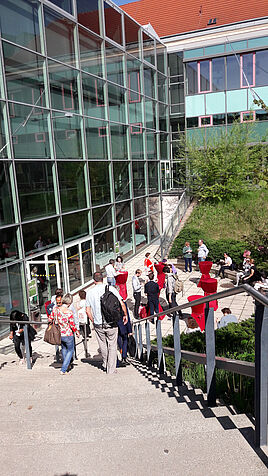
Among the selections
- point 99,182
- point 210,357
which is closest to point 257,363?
point 210,357

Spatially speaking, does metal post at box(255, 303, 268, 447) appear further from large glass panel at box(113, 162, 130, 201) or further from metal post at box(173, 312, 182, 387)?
large glass panel at box(113, 162, 130, 201)

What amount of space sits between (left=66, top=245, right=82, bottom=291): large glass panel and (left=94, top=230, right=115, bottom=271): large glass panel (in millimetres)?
1506

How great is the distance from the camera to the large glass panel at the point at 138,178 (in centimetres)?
2089

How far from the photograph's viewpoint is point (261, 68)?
24.7 metres

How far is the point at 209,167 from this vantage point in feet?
78.0

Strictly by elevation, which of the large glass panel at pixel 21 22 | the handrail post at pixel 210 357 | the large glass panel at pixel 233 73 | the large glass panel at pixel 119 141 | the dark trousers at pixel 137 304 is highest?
the large glass panel at pixel 233 73

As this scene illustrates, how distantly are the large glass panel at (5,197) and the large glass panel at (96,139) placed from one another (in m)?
5.31

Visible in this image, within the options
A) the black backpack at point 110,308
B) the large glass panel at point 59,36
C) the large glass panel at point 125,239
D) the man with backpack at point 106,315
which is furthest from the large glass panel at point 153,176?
the black backpack at point 110,308

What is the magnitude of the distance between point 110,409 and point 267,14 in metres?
32.5

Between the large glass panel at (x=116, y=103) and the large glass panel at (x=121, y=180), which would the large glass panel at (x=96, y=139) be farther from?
the large glass panel at (x=121, y=180)

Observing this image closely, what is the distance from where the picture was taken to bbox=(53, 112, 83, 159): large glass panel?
13.9 meters

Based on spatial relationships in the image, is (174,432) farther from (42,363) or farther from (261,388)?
(42,363)

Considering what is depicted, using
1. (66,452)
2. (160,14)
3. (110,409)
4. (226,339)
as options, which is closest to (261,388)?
(66,452)

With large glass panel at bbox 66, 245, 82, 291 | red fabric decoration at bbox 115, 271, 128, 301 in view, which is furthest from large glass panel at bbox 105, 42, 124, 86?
red fabric decoration at bbox 115, 271, 128, 301
